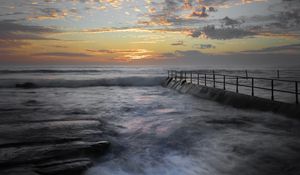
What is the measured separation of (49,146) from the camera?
7688mm

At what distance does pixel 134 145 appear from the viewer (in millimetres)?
8578

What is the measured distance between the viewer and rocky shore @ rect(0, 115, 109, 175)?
20.0 ft

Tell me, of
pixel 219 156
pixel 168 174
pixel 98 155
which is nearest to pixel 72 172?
pixel 98 155

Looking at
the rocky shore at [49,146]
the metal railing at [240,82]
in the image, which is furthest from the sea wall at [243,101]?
the rocky shore at [49,146]

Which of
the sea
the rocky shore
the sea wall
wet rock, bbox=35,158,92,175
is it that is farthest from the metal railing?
wet rock, bbox=35,158,92,175

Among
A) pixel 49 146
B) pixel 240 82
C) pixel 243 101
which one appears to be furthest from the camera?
pixel 240 82

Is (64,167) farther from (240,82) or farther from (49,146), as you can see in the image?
(240,82)

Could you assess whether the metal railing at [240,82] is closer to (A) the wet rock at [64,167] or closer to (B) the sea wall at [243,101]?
(B) the sea wall at [243,101]

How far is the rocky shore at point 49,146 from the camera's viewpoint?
6109 millimetres

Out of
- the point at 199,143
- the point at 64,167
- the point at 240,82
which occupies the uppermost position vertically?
the point at 64,167

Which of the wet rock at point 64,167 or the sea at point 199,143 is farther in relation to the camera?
the sea at point 199,143

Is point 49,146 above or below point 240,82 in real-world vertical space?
above

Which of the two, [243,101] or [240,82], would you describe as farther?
[240,82]

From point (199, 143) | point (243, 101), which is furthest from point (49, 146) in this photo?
point (243, 101)
